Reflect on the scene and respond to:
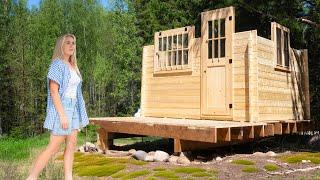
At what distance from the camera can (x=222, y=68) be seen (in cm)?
1019

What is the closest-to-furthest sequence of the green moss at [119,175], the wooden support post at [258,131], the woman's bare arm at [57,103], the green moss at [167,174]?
1. the woman's bare arm at [57,103]
2. the green moss at [167,174]
3. the green moss at [119,175]
4. the wooden support post at [258,131]

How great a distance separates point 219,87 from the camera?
10.2 m

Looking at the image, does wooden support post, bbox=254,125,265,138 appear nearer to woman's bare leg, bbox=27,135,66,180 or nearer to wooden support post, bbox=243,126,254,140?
wooden support post, bbox=243,126,254,140

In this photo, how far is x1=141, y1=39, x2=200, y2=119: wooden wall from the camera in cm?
1091

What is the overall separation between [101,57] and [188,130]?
16240 mm

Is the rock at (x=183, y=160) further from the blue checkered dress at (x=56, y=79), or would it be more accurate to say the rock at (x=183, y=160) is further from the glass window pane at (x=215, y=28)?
the blue checkered dress at (x=56, y=79)

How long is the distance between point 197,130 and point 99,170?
2040mm

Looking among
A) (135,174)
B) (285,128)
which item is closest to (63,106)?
(135,174)

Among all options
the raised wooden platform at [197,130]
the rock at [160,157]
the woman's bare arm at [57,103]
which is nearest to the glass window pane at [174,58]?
the raised wooden platform at [197,130]

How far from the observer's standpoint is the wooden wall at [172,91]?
1091 centimetres

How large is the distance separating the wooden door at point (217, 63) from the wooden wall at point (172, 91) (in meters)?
0.32

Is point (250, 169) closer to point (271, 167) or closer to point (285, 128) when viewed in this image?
point (271, 167)

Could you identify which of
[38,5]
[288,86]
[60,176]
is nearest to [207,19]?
[288,86]

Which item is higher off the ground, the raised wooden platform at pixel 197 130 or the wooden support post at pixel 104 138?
the raised wooden platform at pixel 197 130
